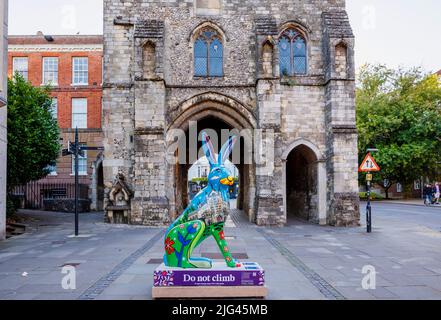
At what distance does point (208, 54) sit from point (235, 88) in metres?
1.99

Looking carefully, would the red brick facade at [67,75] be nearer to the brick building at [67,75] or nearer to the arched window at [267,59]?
the brick building at [67,75]

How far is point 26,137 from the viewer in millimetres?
18422

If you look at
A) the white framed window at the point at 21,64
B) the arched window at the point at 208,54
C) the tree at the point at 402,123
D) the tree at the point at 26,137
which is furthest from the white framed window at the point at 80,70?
the tree at the point at 402,123

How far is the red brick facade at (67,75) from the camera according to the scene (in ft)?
94.6

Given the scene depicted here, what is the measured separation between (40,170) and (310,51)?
13.4 m

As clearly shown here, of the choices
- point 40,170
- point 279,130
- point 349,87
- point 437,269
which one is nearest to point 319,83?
point 349,87

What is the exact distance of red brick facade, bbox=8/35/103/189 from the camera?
28.8m

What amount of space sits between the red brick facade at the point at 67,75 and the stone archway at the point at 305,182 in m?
13.7

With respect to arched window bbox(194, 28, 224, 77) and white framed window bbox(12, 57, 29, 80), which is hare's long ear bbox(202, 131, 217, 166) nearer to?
arched window bbox(194, 28, 224, 77)

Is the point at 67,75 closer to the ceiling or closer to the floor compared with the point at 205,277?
closer to the ceiling

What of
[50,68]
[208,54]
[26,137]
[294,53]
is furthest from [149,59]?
[50,68]

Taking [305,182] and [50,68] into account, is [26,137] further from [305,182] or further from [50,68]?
[305,182]

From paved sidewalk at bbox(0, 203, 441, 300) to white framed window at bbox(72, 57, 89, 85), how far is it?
15.6 metres
